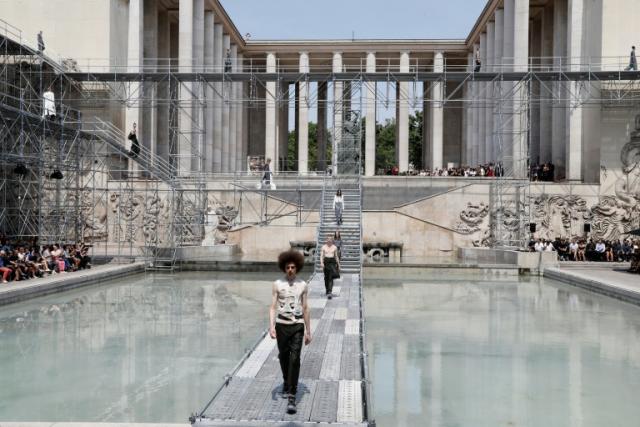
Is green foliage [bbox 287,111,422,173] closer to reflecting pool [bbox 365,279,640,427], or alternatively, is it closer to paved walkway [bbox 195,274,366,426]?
reflecting pool [bbox 365,279,640,427]

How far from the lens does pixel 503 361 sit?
29.2ft

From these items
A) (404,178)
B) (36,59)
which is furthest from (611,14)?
(36,59)

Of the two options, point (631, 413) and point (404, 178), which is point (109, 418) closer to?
point (631, 413)

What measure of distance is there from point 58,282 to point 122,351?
7.15m

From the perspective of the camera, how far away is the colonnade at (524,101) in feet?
99.4

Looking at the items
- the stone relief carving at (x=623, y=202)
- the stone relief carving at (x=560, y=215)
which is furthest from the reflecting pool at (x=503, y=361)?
the stone relief carving at (x=623, y=202)

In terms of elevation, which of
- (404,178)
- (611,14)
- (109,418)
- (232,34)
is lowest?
(109,418)

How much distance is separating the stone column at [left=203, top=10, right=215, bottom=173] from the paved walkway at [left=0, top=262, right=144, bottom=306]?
594 inches

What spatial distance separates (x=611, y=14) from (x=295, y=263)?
2730cm

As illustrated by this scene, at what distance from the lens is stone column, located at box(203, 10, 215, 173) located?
35.0 metres

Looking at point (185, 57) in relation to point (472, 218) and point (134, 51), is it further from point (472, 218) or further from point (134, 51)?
point (472, 218)

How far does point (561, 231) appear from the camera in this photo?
92.8 ft

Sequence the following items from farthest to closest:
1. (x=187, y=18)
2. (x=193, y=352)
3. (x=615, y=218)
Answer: (x=187, y=18)
(x=615, y=218)
(x=193, y=352)

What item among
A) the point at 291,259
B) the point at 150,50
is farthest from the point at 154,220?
the point at 291,259
